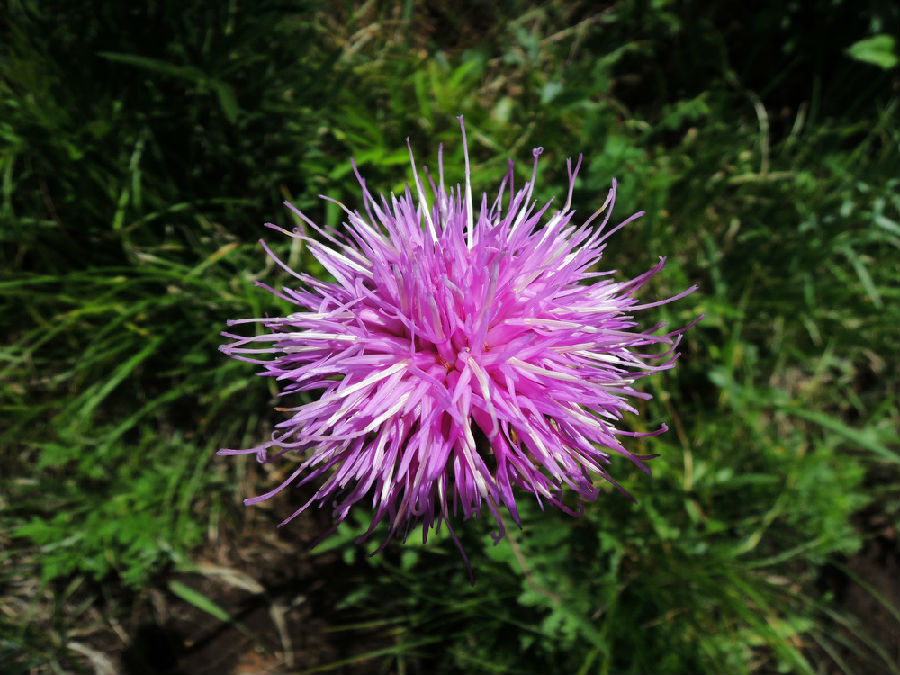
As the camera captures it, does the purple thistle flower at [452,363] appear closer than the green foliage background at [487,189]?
Yes

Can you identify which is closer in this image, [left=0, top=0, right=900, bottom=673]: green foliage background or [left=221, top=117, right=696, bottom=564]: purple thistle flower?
[left=221, top=117, right=696, bottom=564]: purple thistle flower

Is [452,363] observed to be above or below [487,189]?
below

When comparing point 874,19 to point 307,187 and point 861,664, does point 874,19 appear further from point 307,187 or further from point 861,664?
point 861,664

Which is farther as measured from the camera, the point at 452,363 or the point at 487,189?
the point at 487,189

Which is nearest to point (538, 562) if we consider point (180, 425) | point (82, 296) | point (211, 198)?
point (180, 425)
